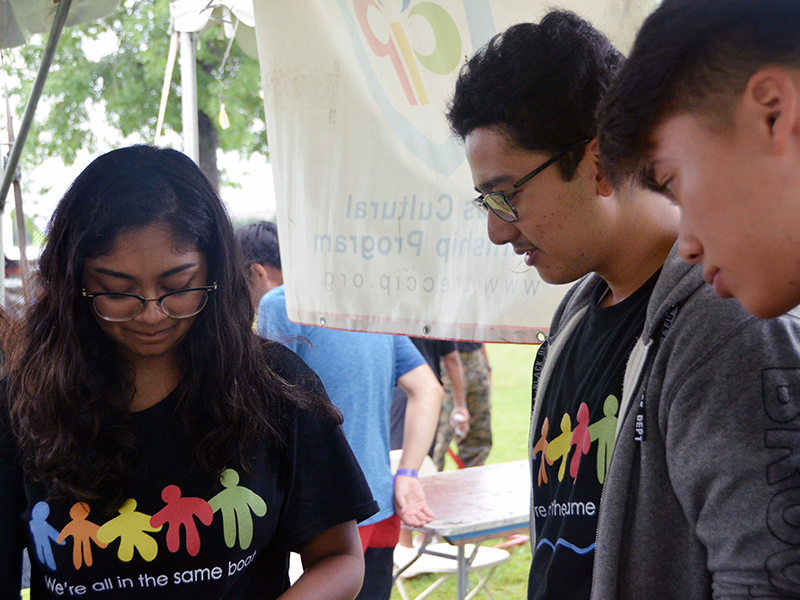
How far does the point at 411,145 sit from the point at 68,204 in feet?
2.76

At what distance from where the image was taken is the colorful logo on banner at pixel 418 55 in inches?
70.7

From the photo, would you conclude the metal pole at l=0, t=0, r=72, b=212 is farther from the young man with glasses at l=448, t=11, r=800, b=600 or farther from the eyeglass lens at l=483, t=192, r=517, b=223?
the eyeglass lens at l=483, t=192, r=517, b=223

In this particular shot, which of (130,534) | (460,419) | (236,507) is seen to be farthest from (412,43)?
(460,419)

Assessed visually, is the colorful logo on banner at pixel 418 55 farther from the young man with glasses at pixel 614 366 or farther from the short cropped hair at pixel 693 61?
the short cropped hair at pixel 693 61

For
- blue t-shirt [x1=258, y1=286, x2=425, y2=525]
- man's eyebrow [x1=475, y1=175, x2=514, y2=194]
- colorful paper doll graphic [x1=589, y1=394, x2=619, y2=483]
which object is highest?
man's eyebrow [x1=475, y1=175, x2=514, y2=194]

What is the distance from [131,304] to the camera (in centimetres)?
150

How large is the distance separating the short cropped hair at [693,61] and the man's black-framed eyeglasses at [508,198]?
49 centimetres

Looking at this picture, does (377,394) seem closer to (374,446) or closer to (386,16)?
(374,446)

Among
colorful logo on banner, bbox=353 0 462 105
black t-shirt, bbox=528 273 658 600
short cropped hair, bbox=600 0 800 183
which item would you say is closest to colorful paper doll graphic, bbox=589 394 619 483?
black t-shirt, bbox=528 273 658 600

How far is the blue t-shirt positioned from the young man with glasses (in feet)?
4.07

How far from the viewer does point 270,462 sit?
5.00 ft

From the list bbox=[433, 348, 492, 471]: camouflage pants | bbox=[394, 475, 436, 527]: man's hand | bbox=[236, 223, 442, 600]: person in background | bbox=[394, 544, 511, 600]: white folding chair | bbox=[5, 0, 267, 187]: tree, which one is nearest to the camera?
bbox=[236, 223, 442, 600]: person in background

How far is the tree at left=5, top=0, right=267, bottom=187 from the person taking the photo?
10.2 m

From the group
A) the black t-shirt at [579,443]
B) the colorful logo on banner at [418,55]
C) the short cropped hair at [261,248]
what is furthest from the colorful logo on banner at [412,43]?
the short cropped hair at [261,248]
